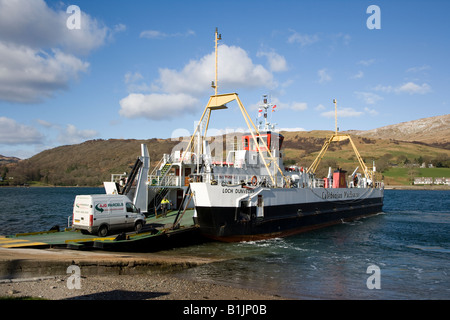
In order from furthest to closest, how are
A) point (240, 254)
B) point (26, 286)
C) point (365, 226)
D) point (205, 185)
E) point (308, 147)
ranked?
point (308, 147) < point (365, 226) < point (205, 185) < point (240, 254) < point (26, 286)

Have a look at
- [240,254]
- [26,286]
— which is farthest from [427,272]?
[26,286]

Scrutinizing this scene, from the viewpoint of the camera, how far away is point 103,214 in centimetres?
1683

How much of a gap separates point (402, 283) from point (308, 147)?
520 feet

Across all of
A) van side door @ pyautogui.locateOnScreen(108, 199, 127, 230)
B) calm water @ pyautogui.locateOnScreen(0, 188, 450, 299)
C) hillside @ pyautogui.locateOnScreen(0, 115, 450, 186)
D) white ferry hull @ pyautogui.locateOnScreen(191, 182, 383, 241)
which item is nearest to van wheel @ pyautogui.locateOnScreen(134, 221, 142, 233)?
van side door @ pyautogui.locateOnScreen(108, 199, 127, 230)

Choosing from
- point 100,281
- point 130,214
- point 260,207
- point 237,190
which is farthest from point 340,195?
point 100,281

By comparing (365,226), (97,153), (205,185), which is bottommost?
(365,226)

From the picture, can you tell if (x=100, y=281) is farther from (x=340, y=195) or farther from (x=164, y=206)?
(x=340, y=195)

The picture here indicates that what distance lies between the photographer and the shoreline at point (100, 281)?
9.59 meters

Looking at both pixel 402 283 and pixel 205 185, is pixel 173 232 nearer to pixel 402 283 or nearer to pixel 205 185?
pixel 205 185

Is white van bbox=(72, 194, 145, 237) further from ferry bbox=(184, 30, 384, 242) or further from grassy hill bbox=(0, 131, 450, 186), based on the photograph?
grassy hill bbox=(0, 131, 450, 186)

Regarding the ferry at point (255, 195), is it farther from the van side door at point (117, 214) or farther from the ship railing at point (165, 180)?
the van side door at point (117, 214)

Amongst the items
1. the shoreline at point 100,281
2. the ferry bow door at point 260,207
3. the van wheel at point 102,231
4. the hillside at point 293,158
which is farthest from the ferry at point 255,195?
the hillside at point 293,158

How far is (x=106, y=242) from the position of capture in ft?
48.4

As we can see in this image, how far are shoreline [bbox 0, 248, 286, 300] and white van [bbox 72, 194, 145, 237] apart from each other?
3.47 meters
